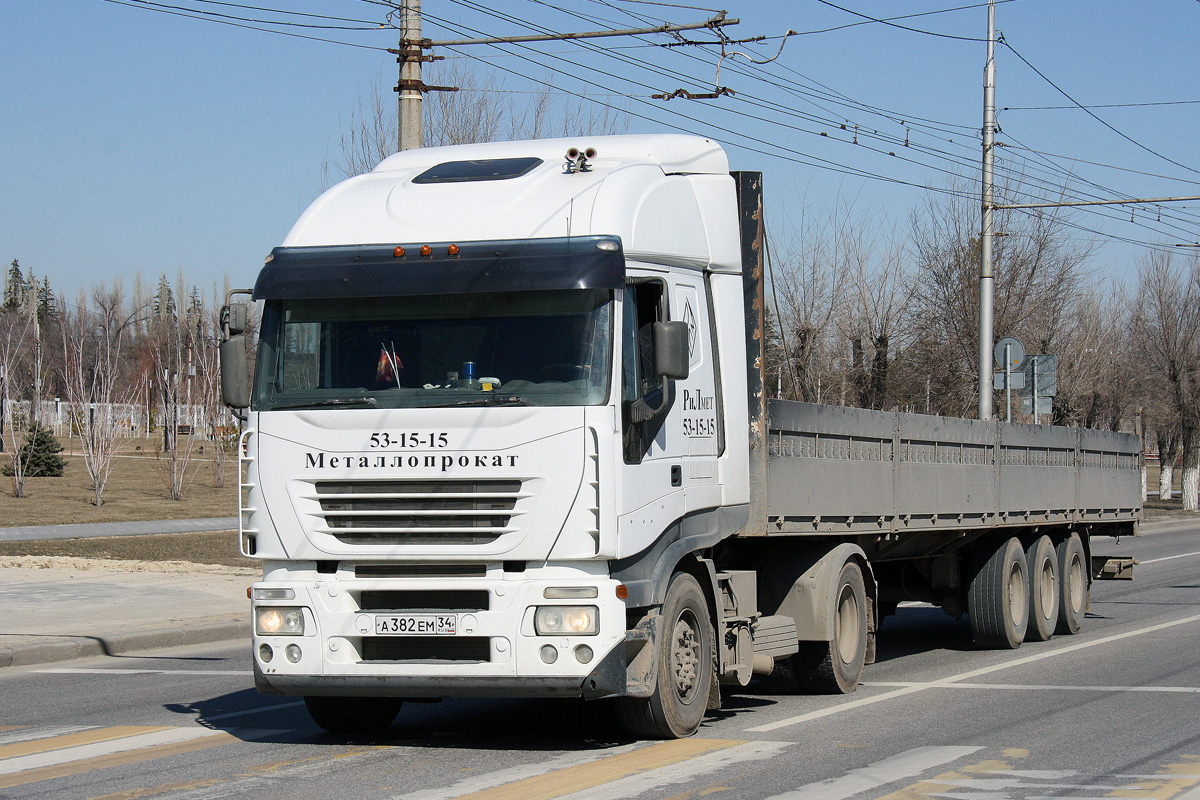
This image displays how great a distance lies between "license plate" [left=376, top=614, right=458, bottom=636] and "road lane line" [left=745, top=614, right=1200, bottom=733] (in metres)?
2.26

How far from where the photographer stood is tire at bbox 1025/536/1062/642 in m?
14.0

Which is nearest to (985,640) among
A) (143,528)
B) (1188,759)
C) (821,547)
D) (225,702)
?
(821,547)

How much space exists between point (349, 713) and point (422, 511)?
193cm

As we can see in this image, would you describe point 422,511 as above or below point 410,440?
below

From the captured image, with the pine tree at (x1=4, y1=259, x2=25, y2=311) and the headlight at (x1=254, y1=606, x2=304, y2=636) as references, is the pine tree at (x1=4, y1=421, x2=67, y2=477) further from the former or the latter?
the pine tree at (x1=4, y1=259, x2=25, y2=311)

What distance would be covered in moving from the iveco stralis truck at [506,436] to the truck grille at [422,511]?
0.04 feet

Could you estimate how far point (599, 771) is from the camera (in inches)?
274

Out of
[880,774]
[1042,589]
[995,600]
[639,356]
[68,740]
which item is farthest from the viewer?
[1042,589]

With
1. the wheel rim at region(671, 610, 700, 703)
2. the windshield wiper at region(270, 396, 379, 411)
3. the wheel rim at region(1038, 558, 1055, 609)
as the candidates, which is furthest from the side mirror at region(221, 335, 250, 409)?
the wheel rim at region(1038, 558, 1055, 609)

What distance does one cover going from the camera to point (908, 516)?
1126cm

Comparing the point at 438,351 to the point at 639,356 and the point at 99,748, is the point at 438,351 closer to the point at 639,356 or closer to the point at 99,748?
the point at 639,356

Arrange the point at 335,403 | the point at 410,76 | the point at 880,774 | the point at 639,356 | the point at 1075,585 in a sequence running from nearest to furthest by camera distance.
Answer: the point at 880,774, the point at 335,403, the point at 639,356, the point at 1075,585, the point at 410,76

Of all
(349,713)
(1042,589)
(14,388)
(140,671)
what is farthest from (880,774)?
(14,388)

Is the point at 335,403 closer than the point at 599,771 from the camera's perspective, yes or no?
No
